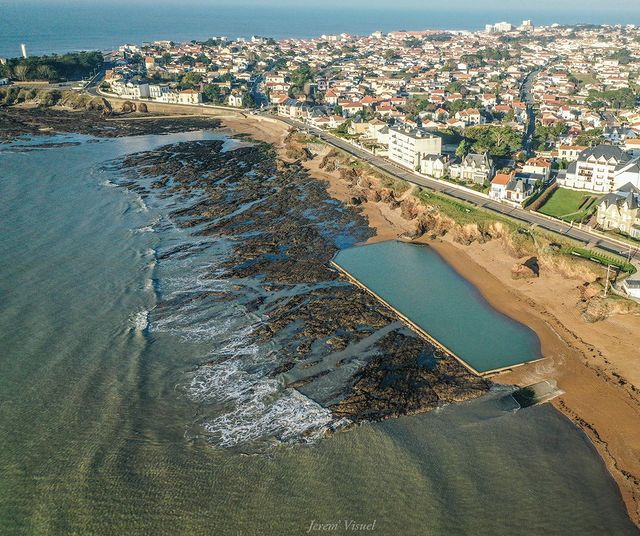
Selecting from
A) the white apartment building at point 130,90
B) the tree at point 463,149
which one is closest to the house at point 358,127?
the tree at point 463,149

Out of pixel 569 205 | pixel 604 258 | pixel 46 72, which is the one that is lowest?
pixel 604 258

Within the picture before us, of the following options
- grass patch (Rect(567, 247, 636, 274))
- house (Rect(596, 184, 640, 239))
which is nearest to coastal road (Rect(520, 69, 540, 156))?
house (Rect(596, 184, 640, 239))

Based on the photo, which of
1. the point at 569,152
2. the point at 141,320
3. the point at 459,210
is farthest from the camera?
the point at 569,152

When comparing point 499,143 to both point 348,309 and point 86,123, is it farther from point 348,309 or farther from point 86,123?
point 86,123

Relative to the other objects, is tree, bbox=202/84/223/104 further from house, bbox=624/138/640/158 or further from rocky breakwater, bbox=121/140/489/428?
house, bbox=624/138/640/158

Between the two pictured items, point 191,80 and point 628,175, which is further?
point 191,80

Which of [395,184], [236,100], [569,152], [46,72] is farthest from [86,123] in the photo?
[569,152]

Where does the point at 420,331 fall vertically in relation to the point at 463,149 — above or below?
below
